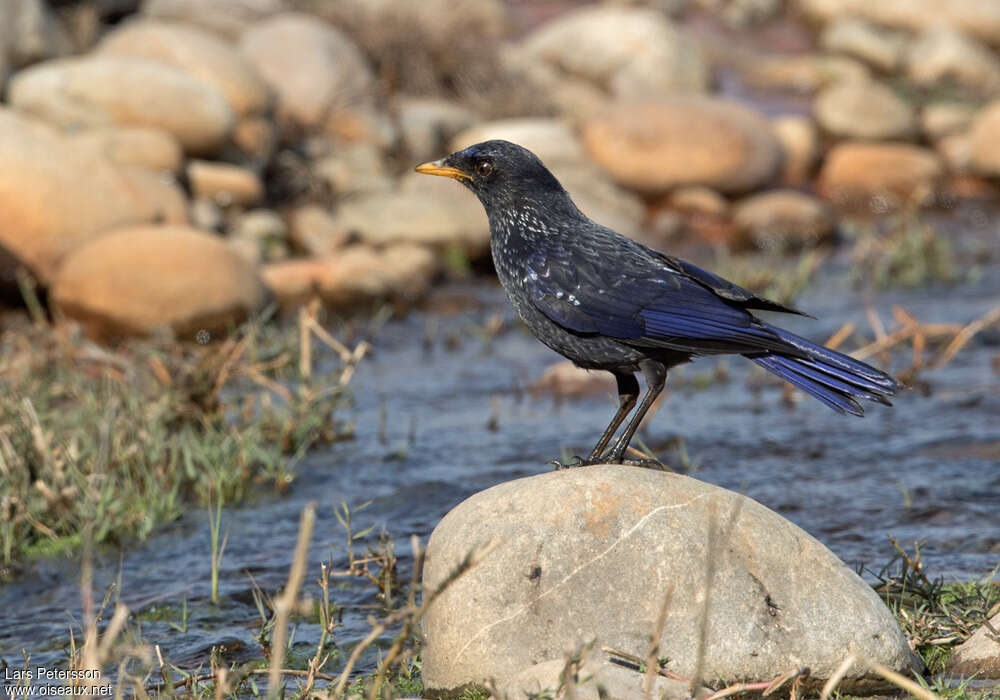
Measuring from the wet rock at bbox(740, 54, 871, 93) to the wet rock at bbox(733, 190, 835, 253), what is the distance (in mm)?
6453

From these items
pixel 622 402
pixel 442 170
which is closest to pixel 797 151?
pixel 442 170

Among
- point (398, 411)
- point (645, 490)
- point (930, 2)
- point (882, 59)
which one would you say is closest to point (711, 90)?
point (882, 59)

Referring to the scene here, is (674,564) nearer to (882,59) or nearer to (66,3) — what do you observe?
(66,3)

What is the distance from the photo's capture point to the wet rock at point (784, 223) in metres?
13.4

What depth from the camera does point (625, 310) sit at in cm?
428

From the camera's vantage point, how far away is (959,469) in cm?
631

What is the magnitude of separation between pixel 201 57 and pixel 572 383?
→ 21.8 ft

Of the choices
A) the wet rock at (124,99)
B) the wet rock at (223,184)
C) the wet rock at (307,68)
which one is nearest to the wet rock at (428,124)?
the wet rock at (307,68)

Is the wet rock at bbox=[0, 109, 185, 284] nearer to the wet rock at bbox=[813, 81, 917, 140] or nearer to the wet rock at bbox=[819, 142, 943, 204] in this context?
the wet rock at bbox=[819, 142, 943, 204]

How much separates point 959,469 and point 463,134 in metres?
9.38

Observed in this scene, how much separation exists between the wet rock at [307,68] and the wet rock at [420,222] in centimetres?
245

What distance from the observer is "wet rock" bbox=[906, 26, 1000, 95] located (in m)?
19.8

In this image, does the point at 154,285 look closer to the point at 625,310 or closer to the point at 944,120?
the point at 625,310

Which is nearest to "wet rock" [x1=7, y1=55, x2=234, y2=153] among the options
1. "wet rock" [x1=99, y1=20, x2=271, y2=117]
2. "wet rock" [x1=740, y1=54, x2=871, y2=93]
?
"wet rock" [x1=99, y1=20, x2=271, y2=117]
